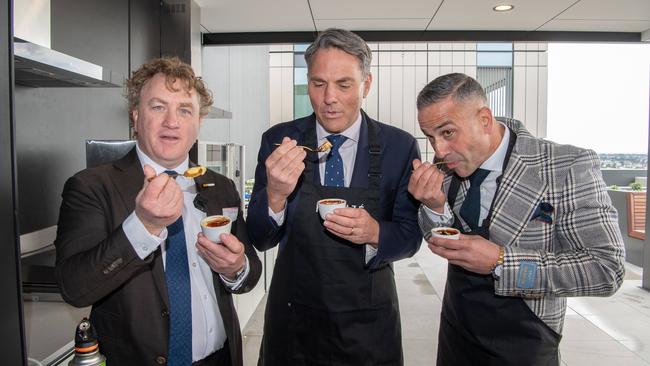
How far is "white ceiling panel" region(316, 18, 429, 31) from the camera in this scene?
449cm

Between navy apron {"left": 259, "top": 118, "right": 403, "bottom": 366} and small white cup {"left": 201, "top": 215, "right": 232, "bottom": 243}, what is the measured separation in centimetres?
49

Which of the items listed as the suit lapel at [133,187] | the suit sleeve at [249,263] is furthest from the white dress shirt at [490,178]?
the suit lapel at [133,187]

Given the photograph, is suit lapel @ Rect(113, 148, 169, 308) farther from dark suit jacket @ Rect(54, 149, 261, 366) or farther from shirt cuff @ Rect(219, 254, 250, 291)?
shirt cuff @ Rect(219, 254, 250, 291)

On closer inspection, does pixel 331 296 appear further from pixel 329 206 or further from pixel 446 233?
pixel 446 233

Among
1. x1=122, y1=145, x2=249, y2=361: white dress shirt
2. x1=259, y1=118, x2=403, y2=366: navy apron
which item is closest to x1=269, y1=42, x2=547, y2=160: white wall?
x1=259, y1=118, x2=403, y2=366: navy apron

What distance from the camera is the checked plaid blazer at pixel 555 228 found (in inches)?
55.6

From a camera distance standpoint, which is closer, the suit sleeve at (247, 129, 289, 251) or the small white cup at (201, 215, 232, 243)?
the small white cup at (201, 215, 232, 243)

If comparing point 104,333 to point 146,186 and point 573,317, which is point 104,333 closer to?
point 146,186

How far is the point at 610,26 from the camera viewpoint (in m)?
4.73

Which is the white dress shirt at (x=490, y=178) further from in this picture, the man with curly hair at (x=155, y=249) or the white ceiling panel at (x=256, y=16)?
the white ceiling panel at (x=256, y=16)

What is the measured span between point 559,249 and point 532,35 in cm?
408

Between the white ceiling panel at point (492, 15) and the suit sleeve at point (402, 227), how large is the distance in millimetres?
2732

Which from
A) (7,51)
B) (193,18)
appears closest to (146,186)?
(7,51)

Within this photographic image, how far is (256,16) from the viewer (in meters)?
4.35
